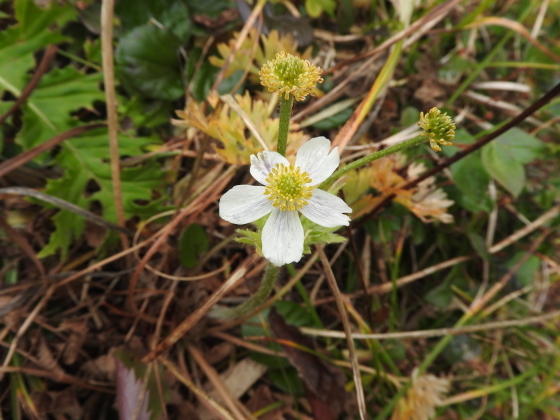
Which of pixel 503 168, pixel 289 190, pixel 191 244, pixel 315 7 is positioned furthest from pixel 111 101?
pixel 503 168

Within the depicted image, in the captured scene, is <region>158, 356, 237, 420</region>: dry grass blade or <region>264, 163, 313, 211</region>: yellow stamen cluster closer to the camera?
<region>264, 163, 313, 211</region>: yellow stamen cluster

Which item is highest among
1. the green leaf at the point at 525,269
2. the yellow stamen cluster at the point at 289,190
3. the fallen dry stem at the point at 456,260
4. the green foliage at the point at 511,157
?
the yellow stamen cluster at the point at 289,190

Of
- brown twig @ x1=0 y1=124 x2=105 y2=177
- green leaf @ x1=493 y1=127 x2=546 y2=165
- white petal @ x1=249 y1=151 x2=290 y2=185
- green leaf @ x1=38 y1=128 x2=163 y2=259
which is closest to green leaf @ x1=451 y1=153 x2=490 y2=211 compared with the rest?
green leaf @ x1=493 y1=127 x2=546 y2=165

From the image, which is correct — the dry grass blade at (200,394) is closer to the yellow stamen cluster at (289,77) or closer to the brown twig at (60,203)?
the brown twig at (60,203)

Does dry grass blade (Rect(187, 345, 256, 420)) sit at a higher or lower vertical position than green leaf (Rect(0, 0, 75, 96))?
lower

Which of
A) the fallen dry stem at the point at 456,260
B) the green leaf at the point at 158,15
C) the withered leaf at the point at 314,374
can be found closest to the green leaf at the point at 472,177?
the fallen dry stem at the point at 456,260

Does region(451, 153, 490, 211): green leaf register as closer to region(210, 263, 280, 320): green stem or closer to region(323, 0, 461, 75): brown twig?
region(323, 0, 461, 75): brown twig
